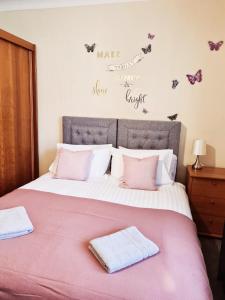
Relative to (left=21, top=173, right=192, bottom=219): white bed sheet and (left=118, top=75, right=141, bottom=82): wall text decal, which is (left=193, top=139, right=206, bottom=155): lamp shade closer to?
(left=21, top=173, right=192, bottom=219): white bed sheet

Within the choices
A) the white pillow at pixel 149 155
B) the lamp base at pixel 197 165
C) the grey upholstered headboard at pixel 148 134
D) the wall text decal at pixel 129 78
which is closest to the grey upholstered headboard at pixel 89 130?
the grey upholstered headboard at pixel 148 134

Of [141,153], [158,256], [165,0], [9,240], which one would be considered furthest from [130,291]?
[165,0]

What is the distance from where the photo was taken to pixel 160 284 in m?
1.12

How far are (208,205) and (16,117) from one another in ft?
7.79

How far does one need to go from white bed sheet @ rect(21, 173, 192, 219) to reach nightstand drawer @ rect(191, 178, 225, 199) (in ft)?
0.48

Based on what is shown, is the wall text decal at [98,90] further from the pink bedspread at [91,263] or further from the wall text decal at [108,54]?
the pink bedspread at [91,263]

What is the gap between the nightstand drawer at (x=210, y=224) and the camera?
2521 millimetres

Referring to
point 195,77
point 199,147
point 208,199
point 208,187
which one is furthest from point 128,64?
point 208,199

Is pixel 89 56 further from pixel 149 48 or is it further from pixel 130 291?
pixel 130 291

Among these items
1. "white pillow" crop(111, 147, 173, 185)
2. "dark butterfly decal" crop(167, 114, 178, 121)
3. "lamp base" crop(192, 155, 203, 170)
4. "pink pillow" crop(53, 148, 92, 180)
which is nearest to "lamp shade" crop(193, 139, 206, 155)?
"lamp base" crop(192, 155, 203, 170)

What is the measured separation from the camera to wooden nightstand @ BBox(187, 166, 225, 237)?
96.3 inches

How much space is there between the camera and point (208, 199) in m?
2.49

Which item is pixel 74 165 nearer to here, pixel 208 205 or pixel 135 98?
pixel 135 98

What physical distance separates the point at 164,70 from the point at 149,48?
301 mm
